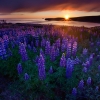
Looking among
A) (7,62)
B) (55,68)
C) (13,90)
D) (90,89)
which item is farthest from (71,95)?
(7,62)

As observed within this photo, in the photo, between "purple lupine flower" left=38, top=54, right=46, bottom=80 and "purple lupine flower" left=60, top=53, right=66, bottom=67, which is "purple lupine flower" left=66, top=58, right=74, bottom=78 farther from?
"purple lupine flower" left=38, top=54, right=46, bottom=80

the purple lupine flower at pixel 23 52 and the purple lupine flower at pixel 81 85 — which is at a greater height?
the purple lupine flower at pixel 23 52

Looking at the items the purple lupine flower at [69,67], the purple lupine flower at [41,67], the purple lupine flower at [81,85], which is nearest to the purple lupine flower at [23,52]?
the purple lupine flower at [41,67]

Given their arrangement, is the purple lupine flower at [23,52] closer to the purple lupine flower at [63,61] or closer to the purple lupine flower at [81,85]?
the purple lupine flower at [63,61]

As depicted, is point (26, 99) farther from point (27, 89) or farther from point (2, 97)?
point (2, 97)

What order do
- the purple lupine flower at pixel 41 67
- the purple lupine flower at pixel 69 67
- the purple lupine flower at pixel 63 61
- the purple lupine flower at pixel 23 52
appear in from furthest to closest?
the purple lupine flower at pixel 23 52
the purple lupine flower at pixel 63 61
the purple lupine flower at pixel 69 67
the purple lupine flower at pixel 41 67

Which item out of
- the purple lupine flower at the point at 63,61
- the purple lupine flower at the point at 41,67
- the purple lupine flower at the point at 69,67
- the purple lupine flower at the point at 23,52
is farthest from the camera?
the purple lupine flower at the point at 23,52

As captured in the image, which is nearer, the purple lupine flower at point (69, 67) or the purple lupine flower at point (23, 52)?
the purple lupine flower at point (69, 67)

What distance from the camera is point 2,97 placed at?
556 centimetres

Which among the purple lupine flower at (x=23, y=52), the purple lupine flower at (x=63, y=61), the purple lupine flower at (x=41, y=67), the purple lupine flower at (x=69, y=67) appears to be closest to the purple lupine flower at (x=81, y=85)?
the purple lupine flower at (x=69, y=67)

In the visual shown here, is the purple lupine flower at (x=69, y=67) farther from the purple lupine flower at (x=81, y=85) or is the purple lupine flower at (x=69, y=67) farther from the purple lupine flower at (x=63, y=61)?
the purple lupine flower at (x=81, y=85)

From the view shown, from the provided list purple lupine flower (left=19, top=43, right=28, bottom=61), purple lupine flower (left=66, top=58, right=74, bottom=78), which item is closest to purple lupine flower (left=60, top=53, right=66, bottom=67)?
purple lupine flower (left=66, top=58, right=74, bottom=78)

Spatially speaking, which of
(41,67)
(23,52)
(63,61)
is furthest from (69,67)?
(23,52)

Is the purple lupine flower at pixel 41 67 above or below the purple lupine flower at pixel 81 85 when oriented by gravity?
above
